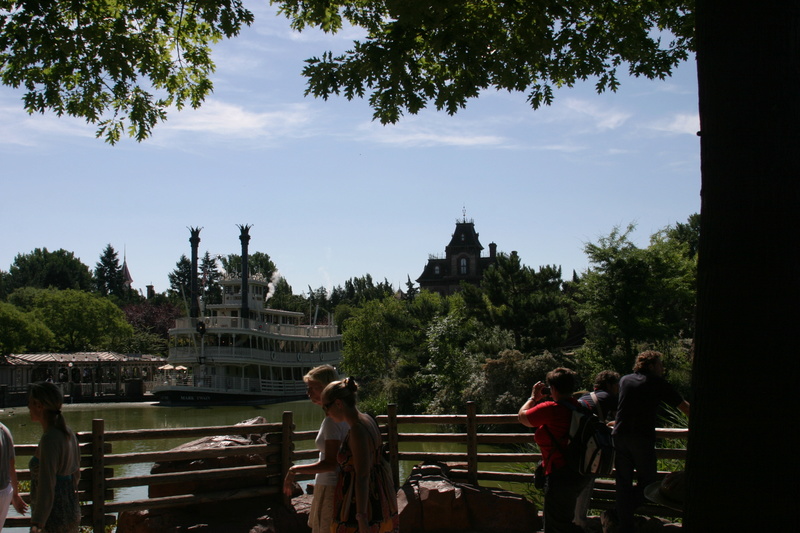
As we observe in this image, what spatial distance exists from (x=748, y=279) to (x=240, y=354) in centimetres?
4551

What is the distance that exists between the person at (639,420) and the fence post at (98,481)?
4966 mm

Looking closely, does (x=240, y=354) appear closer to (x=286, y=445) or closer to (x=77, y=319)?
(x=77, y=319)

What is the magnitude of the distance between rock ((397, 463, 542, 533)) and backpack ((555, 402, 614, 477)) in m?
2.85

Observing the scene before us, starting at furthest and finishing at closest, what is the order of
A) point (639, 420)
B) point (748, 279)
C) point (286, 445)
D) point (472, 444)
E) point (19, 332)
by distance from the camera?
point (19, 332), point (472, 444), point (286, 445), point (639, 420), point (748, 279)

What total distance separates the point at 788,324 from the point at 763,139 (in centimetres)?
88

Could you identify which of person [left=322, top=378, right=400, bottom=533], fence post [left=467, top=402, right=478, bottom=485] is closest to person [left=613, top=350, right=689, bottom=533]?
person [left=322, top=378, right=400, bottom=533]

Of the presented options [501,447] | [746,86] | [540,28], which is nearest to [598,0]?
[540,28]

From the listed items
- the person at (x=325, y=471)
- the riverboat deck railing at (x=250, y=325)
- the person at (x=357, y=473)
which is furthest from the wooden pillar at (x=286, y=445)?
the riverboat deck railing at (x=250, y=325)

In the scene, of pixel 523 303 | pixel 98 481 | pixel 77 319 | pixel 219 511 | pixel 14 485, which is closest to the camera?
pixel 14 485

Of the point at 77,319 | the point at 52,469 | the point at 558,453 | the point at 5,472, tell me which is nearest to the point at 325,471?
the point at 558,453

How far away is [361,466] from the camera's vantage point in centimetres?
460

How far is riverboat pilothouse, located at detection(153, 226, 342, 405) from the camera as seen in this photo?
45.6 metres

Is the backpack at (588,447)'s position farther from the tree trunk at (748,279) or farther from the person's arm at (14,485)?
the person's arm at (14,485)

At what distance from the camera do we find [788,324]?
3.44 meters
